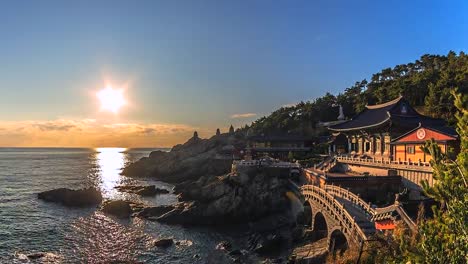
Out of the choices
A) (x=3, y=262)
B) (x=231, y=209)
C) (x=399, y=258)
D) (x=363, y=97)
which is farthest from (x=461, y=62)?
(x=3, y=262)

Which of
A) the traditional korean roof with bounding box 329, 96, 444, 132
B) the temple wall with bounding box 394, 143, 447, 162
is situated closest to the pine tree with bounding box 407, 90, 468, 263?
the temple wall with bounding box 394, 143, 447, 162

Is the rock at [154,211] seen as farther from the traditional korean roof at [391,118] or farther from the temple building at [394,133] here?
the traditional korean roof at [391,118]

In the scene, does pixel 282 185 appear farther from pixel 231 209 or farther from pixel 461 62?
pixel 461 62

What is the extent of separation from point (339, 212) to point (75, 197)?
47688 mm

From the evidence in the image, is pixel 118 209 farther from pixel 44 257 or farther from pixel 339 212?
pixel 339 212

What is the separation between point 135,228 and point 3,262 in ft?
46.3

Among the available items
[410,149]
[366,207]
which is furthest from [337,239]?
[410,149]

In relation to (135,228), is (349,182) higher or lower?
higher

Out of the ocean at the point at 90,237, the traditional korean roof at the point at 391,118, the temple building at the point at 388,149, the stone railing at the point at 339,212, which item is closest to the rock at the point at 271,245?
the ocean at the point at 90,237

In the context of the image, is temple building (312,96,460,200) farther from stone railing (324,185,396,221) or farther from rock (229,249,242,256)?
rock (229,249,242,256)

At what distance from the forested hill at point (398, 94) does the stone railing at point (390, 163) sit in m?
22.0

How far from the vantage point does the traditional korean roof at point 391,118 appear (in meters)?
42.5

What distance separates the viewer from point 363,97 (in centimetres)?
9294

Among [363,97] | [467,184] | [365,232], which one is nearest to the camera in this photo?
[467,184]
